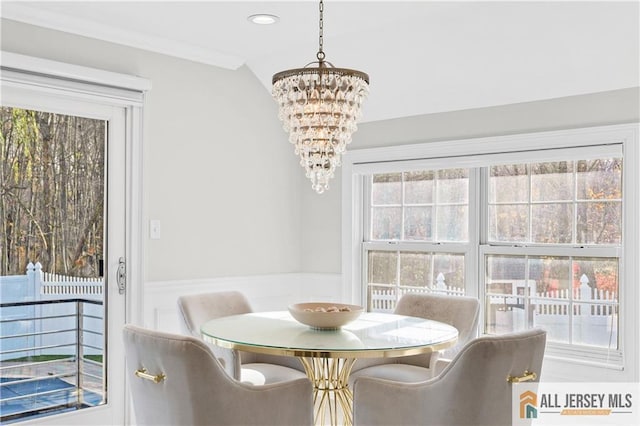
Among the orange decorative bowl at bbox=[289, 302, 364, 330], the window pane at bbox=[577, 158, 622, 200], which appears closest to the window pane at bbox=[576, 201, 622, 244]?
the window pane at bbox=[577, 158, 622, 200]

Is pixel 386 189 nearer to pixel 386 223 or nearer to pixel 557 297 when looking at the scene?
pixel 386 223

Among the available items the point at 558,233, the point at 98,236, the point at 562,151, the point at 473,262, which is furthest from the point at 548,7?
the point at 98,236

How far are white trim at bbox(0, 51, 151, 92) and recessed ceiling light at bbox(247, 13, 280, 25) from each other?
765mm

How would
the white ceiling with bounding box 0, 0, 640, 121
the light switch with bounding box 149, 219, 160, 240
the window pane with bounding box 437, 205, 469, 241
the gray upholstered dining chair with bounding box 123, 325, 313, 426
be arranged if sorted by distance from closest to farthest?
the gray upholstered dining chair with bounding box 123, 325, 313, 426, the white ceiling with bounding box 0, 0, 640, 121, the light switch with bounding box 149, 219, 160, 240, the window pane with bounding box 437, 205, 469, 241

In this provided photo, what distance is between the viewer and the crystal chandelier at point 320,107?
2.66 meters

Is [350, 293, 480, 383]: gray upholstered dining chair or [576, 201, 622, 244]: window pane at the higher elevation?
[576, 201, 622, 244]: window pane

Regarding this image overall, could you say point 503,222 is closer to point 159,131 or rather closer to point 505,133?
point 505,133

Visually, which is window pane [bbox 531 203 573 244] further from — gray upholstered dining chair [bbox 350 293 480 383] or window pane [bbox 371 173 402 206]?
window pane [bbox 371 173 402 206]

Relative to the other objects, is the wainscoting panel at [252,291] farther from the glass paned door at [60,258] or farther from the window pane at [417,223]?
the window pane at [417,223]

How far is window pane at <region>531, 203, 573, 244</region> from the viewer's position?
351 cm

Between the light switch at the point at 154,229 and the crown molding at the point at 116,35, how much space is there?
1.02m

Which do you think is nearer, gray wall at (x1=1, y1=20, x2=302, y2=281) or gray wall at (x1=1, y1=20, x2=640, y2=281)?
gray wall at (x1=1, y1=20, x2=640, y2=281)

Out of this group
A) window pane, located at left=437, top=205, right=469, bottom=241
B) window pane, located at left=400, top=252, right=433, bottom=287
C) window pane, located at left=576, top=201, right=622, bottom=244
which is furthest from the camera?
window pane, located at left=400, top=252, right=433, bottom=287

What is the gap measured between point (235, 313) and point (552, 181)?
195 cm
